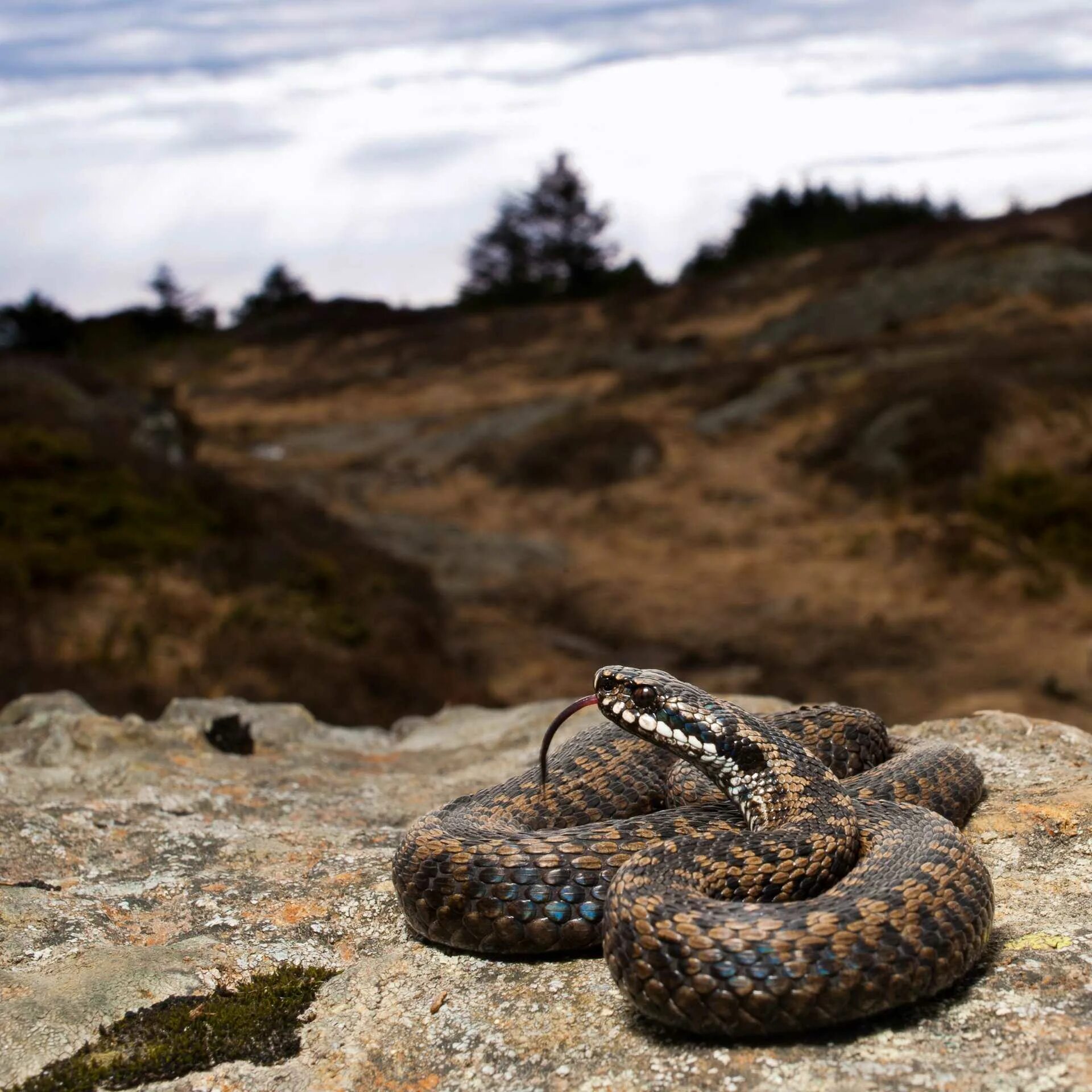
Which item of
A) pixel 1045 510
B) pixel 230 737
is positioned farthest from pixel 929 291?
pixel 230 737

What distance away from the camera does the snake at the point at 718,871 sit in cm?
433

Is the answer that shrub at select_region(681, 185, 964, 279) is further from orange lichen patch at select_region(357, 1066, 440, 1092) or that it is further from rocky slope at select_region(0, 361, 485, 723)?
orange lichen patch at select_region(357, 1066, 440, 1092)

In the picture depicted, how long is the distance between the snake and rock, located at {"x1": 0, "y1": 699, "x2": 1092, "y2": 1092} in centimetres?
18

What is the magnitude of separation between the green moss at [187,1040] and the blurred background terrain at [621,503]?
9589mm

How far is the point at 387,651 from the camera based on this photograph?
56.9ft

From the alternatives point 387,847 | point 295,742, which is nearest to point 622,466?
point 295,742

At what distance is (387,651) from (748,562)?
12.5 m

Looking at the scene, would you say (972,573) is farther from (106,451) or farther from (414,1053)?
(414,1053)

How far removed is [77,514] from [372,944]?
16.5 m

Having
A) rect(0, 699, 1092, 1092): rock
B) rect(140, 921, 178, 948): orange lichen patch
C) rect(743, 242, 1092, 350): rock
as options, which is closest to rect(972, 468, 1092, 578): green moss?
rect(0, 699, 1092, 1092): rock

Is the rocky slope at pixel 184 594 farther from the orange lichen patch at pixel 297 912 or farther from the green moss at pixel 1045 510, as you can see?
the green moss at pixel 1045 510

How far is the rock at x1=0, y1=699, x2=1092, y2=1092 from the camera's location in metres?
4.32

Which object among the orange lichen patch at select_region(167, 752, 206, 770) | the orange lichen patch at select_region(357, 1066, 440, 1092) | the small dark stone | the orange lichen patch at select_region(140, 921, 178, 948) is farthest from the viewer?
the small dark stone

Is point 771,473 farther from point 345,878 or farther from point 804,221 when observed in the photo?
point 804,221
